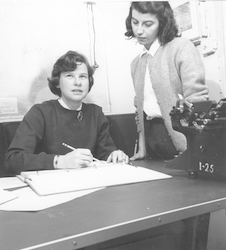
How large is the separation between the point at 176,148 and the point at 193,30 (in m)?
0.71

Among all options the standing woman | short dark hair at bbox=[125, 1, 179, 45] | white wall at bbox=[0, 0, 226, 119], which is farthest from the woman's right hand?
short dark hair at bbox=[125, 1, 179, 45]

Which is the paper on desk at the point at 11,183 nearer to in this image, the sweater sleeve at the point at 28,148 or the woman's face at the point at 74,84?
the sweater sleeve at the point at 28,148

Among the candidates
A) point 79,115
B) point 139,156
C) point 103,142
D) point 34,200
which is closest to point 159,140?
point 139,156

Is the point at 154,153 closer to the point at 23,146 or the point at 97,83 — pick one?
the point at 97,83

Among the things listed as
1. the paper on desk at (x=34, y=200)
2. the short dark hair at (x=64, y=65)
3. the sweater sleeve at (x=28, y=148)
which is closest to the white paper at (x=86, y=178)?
the paper on desk at (x=34, y=200)

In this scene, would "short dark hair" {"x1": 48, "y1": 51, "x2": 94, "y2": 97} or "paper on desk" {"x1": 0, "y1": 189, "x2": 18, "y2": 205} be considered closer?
"paper on desk" {"x1": 0, "y1": 189, "x2": 18, "y2": 205}

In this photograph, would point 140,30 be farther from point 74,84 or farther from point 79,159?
point 79,159

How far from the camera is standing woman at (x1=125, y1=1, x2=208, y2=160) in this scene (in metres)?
1.43

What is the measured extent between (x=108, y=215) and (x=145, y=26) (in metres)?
1.17

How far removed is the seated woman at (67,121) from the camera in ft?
4.75

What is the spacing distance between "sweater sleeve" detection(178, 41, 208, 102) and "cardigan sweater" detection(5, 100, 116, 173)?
1.64 ft

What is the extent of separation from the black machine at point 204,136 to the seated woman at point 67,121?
1.78ft

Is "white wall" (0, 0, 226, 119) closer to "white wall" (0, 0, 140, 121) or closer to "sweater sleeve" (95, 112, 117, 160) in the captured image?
"white wall" (0, 0, 140, 121)

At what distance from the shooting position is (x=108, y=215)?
0.63 meters
